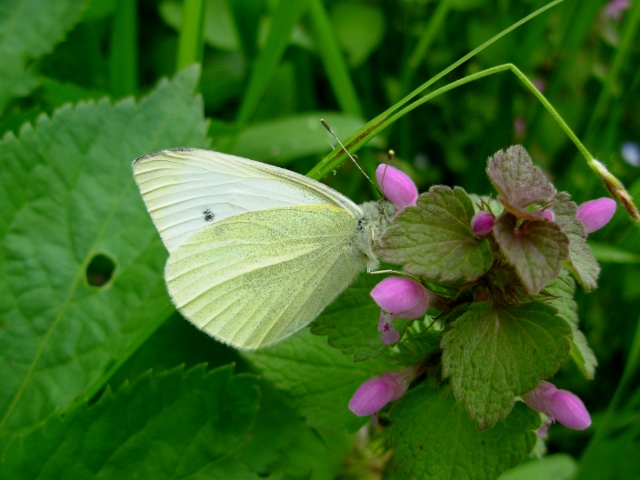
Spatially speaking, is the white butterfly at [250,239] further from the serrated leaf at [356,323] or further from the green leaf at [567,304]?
the green leaf at [567,304]

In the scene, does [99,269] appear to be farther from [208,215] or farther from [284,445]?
[284,445]

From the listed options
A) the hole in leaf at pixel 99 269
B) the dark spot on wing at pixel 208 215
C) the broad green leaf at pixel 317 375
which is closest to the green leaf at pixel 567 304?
the broad green leaf at pixel 317 375

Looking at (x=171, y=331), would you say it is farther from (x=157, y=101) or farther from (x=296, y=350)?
(x=157, y=101)

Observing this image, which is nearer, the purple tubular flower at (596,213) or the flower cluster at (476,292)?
the flower cluster at (476,292)

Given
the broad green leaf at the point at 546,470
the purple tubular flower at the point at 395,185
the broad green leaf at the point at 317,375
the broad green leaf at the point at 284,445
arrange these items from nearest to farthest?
1. the purple tubular flower at the point at 395,185
2. the broad green leaf at the point at 317,375
3. the broad green leaf at the point at 284,445
4. the broad green leaf at the point at 546,470

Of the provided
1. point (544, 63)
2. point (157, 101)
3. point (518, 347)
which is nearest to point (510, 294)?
point (518, 347)

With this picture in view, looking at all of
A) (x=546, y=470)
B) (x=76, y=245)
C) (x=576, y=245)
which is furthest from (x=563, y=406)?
(x=76, y=245)

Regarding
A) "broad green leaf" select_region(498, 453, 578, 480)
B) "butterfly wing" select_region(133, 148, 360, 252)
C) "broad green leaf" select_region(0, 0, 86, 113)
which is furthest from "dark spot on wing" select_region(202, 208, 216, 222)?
"broad green leaf" select_region(498, 453, 578, 480)

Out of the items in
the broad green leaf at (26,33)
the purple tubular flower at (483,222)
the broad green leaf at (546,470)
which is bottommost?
the broad green leaf at (546,470)
